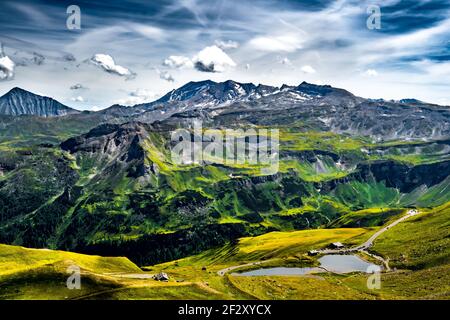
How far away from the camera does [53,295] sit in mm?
127375
